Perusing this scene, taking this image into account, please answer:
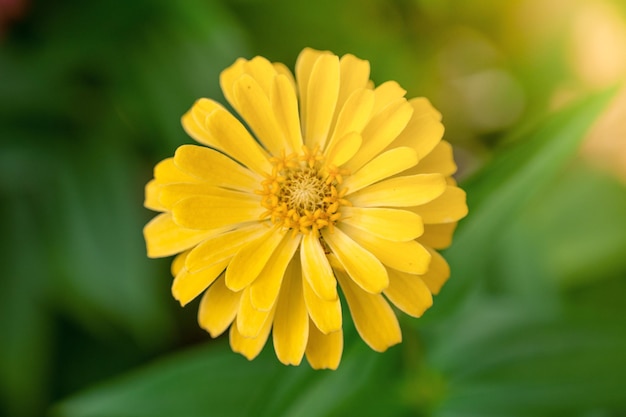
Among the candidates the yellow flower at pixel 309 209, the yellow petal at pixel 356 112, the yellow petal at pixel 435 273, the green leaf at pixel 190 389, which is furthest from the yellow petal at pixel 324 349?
the green leaf at pixel 190 389

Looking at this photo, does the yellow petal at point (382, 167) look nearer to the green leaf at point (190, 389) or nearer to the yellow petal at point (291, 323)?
the yellow petal at point (291, 323)

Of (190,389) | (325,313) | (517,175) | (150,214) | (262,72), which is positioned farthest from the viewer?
(150,214)

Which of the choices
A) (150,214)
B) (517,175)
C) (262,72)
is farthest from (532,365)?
(150,214)

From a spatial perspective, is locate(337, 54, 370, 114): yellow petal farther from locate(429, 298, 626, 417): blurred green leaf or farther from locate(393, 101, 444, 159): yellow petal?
locate(429, 298, 626, 417): blurred green leaf

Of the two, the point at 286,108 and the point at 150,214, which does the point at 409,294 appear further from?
the point at 150,214

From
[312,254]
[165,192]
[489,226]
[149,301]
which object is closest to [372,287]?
[312,254]

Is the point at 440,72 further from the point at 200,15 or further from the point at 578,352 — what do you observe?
the point at 578,352
